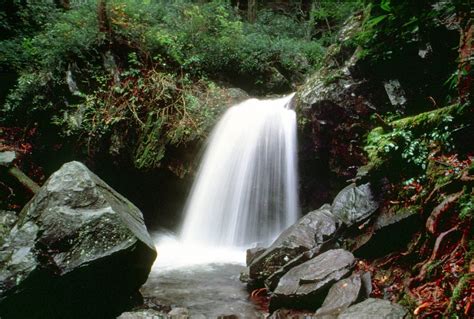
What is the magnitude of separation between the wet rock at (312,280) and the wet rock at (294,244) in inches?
17.0

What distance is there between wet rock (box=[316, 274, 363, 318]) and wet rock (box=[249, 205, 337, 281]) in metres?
1.16

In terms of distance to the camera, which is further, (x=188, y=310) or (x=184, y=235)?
(x=184, y=235)

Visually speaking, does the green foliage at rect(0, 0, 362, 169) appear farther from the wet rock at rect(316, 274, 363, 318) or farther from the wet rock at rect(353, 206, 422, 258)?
the wet rock at rect(316, 274, 363, 318)

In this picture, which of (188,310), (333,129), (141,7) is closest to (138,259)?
(188,310)

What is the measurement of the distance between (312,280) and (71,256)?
298 centimetres

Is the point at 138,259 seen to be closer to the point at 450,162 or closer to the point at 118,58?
the point at 450,162

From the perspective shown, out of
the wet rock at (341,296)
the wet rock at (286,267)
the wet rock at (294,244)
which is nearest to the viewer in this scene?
the wet rock at (341,296)

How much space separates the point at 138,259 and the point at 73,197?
1180 mm

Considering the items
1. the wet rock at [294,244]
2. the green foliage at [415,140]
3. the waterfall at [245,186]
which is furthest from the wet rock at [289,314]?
the waterfall at [245,186]

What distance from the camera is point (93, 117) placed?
8492mm

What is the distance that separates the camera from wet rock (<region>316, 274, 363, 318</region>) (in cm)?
381

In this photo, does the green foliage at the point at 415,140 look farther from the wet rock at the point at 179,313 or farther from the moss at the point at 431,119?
the wet rock at the point at 179,313

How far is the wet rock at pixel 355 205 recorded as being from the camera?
5105 millimetres

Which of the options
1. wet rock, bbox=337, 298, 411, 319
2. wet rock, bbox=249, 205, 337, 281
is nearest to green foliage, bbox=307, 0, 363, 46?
wet rock, bbox=249, 205, 337, 281
